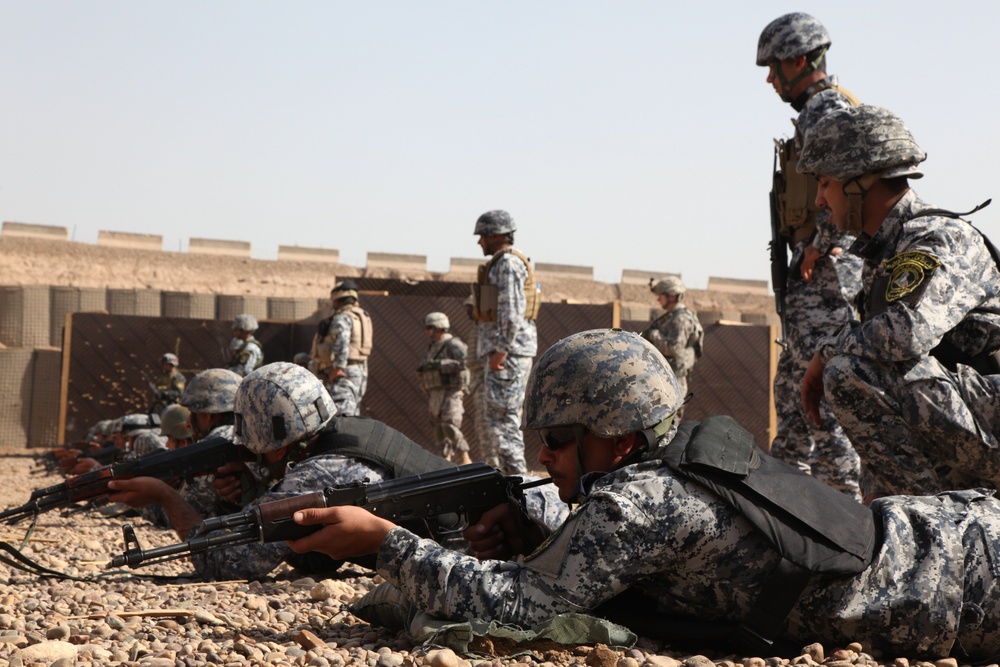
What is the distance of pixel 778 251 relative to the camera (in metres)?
5.68

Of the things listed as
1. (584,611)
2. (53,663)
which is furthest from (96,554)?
(584,611)

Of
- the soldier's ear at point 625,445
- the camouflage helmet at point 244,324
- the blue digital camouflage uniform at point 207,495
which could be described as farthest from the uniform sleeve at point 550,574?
the camouflage helmet at point 244,324

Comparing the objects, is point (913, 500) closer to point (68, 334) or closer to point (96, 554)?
point (96, 554)

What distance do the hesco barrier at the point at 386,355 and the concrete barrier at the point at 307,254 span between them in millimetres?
13392

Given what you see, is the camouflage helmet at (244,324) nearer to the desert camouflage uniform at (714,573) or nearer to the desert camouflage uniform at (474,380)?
the desert camouflage uniform at (474,380)

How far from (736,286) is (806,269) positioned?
2842 cm

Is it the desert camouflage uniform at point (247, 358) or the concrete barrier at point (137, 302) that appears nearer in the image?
the desert camouflage uniform at point (247, 358)

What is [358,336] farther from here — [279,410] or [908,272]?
[908,272]

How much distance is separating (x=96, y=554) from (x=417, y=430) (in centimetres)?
808

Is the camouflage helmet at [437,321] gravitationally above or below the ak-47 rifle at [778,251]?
below

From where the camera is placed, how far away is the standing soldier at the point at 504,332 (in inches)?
322

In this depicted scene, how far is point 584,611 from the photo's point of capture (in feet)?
9.04

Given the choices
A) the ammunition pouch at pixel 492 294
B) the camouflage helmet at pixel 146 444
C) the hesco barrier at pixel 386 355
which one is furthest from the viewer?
the hesco barrier at pixel 386 355

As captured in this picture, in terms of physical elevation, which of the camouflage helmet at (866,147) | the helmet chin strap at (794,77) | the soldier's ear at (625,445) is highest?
the helmet chin strap at (794,77)
